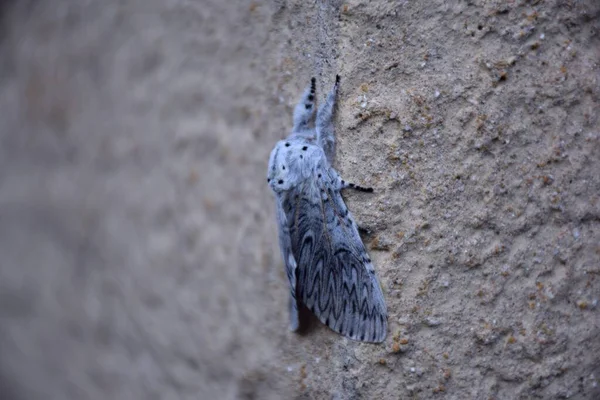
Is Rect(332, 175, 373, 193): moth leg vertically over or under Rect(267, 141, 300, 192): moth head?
under

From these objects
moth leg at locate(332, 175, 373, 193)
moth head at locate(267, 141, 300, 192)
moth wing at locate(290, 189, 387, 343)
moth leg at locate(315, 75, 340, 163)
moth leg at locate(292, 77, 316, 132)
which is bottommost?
moth wing at locate(290, 189, 387, 343)

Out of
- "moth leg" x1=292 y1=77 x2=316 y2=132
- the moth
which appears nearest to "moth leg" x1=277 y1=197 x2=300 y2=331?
the moth

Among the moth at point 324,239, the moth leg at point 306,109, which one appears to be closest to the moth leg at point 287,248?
the moth at point 324,239

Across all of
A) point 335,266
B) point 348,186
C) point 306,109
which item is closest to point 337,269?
point 335,266

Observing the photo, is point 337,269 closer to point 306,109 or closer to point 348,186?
point 348,186

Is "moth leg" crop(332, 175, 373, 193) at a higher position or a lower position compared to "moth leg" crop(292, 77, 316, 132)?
lower

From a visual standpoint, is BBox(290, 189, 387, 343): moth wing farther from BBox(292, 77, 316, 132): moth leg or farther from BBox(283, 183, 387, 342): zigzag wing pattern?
BBox(292, 77, 316, 132): moth leg

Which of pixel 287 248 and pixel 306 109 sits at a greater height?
pixel 306 109
